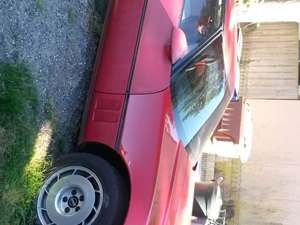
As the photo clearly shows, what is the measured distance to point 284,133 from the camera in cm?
995

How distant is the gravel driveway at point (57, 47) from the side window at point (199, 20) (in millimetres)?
823

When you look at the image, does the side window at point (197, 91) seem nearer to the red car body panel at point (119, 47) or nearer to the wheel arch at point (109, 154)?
the red car body panel at point (119, 47)

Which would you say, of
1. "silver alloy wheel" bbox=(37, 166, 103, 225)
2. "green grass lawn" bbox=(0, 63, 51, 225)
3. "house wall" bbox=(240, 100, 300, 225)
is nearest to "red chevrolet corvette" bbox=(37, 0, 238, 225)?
"silver alloy wheel" bbox=(37, 166, 103, 225)

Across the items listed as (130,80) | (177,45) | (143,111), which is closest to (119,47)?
(130,80)

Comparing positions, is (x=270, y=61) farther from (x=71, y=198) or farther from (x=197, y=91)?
(x=71, y=198)

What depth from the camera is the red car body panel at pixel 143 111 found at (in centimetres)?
384

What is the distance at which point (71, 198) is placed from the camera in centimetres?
385

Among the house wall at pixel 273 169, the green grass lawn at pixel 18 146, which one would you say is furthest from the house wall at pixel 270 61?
the green grass lawn at pixel 18 146

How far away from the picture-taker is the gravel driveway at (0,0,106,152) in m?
3.71

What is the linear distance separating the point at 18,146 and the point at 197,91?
5.10 ft

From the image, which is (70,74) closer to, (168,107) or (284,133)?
(168,107)

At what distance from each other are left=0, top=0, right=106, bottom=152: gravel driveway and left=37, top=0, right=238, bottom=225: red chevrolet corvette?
0.21 m

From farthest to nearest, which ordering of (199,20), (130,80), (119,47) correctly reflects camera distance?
(199,20), (119,47), (130,80)

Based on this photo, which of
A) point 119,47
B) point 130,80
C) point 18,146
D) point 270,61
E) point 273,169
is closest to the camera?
point 18,146
